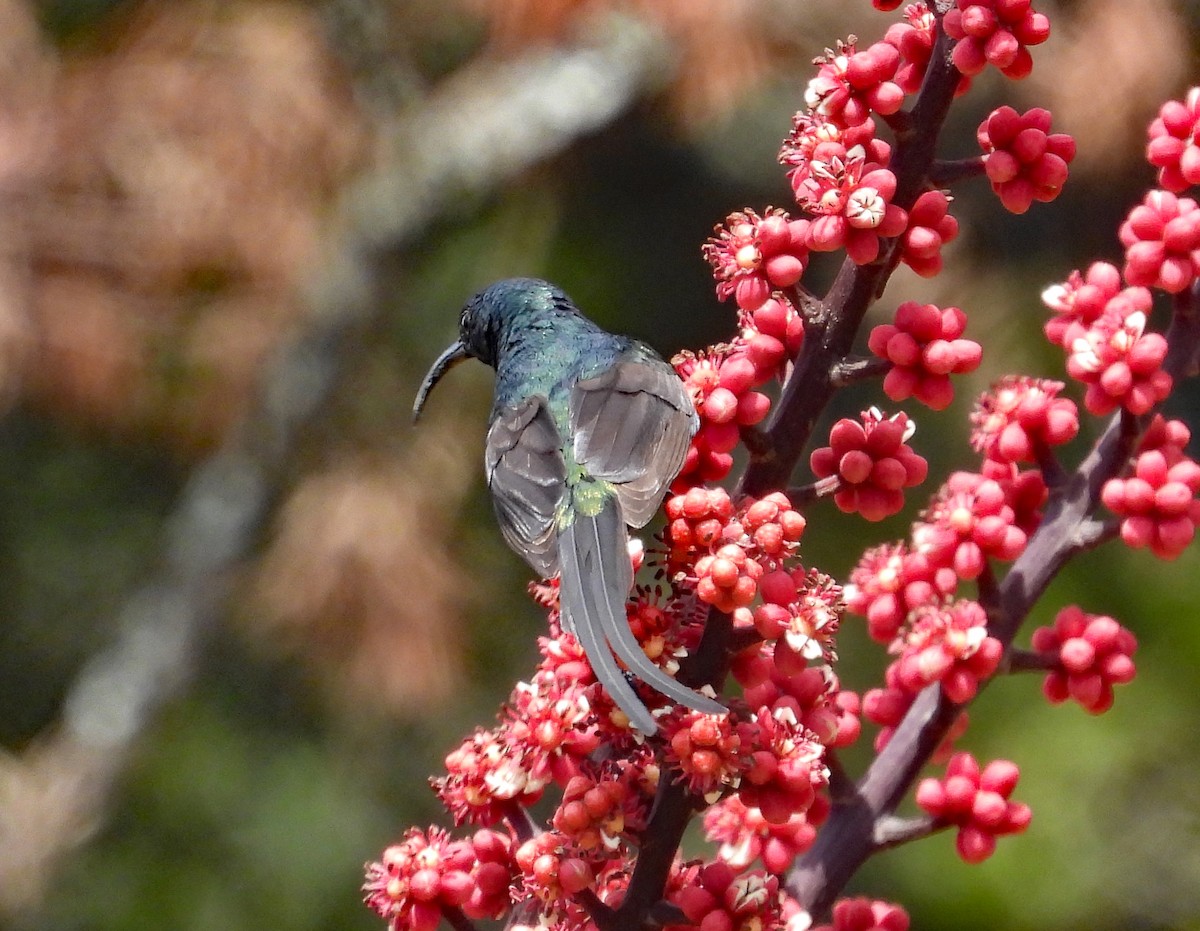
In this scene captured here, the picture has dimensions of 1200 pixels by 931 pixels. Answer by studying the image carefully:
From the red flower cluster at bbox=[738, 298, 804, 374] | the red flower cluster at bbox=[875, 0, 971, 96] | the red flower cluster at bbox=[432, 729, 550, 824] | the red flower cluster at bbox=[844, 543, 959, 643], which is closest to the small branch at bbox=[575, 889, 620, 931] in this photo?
the red flower cluster at bbox=[432, 729, 550, 824]

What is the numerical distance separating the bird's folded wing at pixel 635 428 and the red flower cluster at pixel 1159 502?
1.28 ft

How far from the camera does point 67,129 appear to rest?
3939 millimetres

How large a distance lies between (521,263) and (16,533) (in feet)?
8.04

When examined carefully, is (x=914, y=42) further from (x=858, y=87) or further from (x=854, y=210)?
(x=854, y=210)

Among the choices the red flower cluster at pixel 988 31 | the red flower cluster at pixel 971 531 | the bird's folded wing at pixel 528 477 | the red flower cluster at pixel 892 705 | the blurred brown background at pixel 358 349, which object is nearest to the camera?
the red flower cluster at pixel 988 31

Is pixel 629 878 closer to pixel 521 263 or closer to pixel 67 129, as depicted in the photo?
pixel 67 129

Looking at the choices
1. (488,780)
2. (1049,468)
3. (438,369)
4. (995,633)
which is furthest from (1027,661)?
(438,369)

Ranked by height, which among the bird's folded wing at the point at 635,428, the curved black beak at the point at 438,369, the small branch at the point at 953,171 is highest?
the curved black beak at the point at 438,369

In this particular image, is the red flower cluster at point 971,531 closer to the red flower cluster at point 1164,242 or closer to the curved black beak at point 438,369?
the red flower cluster at point 1164,242

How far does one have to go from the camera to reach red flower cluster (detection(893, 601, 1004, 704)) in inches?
49.0

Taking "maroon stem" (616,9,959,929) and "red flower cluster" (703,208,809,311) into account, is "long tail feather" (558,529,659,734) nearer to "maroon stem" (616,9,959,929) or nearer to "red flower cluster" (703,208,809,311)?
"maroon stem" (616,9,959,929)

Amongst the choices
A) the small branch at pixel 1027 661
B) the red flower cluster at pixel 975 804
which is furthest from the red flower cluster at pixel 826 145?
the red flower cluster at pixel 975 804

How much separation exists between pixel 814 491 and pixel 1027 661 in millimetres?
287

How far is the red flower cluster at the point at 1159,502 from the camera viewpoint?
1261mm
